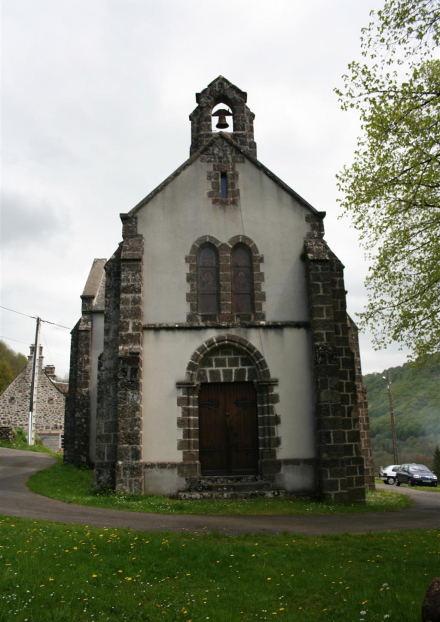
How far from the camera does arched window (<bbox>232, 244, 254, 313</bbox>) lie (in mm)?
15727

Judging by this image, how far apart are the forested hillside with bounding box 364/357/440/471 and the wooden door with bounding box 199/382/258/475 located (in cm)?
5189

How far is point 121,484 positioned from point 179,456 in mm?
1645

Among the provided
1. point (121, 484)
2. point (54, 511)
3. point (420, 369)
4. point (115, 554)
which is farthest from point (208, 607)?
point (420, 369)

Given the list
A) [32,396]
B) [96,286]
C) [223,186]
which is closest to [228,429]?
[223,186]

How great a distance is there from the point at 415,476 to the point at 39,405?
2714 cm

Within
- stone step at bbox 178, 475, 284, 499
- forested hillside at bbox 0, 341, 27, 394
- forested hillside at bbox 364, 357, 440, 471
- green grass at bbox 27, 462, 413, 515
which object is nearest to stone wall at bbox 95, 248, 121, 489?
green grass at bbox 27, 462, 413, 515

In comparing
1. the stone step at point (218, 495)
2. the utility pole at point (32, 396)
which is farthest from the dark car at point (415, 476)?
the utility pole at point (32, 396)

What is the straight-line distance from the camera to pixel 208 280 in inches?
623

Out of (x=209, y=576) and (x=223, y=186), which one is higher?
(x=223, y=186)

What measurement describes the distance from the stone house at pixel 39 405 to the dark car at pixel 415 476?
24.4m

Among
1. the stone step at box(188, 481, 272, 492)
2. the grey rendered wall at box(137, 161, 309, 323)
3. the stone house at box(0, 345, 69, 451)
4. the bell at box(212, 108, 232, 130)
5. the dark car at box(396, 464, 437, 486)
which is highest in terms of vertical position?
the bell at box(212, 108, 232, 130)

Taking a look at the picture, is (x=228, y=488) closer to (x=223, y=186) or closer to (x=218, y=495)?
(x=218, y=495)

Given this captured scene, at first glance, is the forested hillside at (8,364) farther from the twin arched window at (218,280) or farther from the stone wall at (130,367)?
the twin arched window at (218,280)

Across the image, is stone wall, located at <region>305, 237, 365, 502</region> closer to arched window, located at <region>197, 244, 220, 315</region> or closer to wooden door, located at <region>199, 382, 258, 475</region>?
wooden door, located at <region>199, 382, 258, 475</region>
